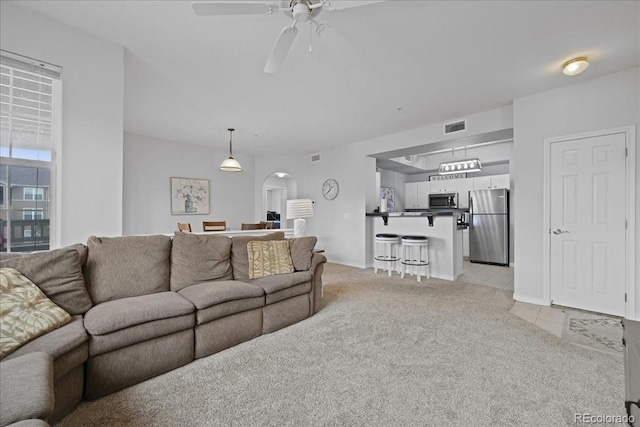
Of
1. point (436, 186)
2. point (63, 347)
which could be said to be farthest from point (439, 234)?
point (63, 347)

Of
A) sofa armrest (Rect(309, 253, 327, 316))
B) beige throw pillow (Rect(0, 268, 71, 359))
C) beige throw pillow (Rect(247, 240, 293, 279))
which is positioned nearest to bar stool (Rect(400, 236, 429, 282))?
sofa armrest (Rect(309, 253, 327, 316))

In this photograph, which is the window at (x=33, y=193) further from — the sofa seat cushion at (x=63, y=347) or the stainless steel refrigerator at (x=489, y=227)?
the stainless steel refrigerator at (x=489, y=227)

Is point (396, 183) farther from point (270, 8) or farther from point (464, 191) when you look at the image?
point (270, 8)

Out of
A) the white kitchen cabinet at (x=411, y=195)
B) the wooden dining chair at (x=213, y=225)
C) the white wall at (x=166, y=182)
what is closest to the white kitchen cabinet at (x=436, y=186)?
the white kitchen cabinet at (x=411, y=195)

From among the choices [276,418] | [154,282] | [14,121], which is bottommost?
[276,418]

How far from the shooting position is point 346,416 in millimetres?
1563

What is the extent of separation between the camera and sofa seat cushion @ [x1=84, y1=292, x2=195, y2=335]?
172 cm

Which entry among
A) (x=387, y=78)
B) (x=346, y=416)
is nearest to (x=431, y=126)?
(x=387, y=78)

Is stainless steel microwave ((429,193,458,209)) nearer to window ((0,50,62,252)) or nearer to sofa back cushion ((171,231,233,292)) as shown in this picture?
sofa back cushion ((171,231,233,292))

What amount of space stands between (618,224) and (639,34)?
1840 mm

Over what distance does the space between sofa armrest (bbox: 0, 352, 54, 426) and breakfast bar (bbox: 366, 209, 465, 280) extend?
16.1 ft

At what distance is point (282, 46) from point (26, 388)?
7.40 feet

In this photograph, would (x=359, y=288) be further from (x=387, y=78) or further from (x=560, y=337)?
(x=387, y=78)

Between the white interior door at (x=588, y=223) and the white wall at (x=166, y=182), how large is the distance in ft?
20.1
